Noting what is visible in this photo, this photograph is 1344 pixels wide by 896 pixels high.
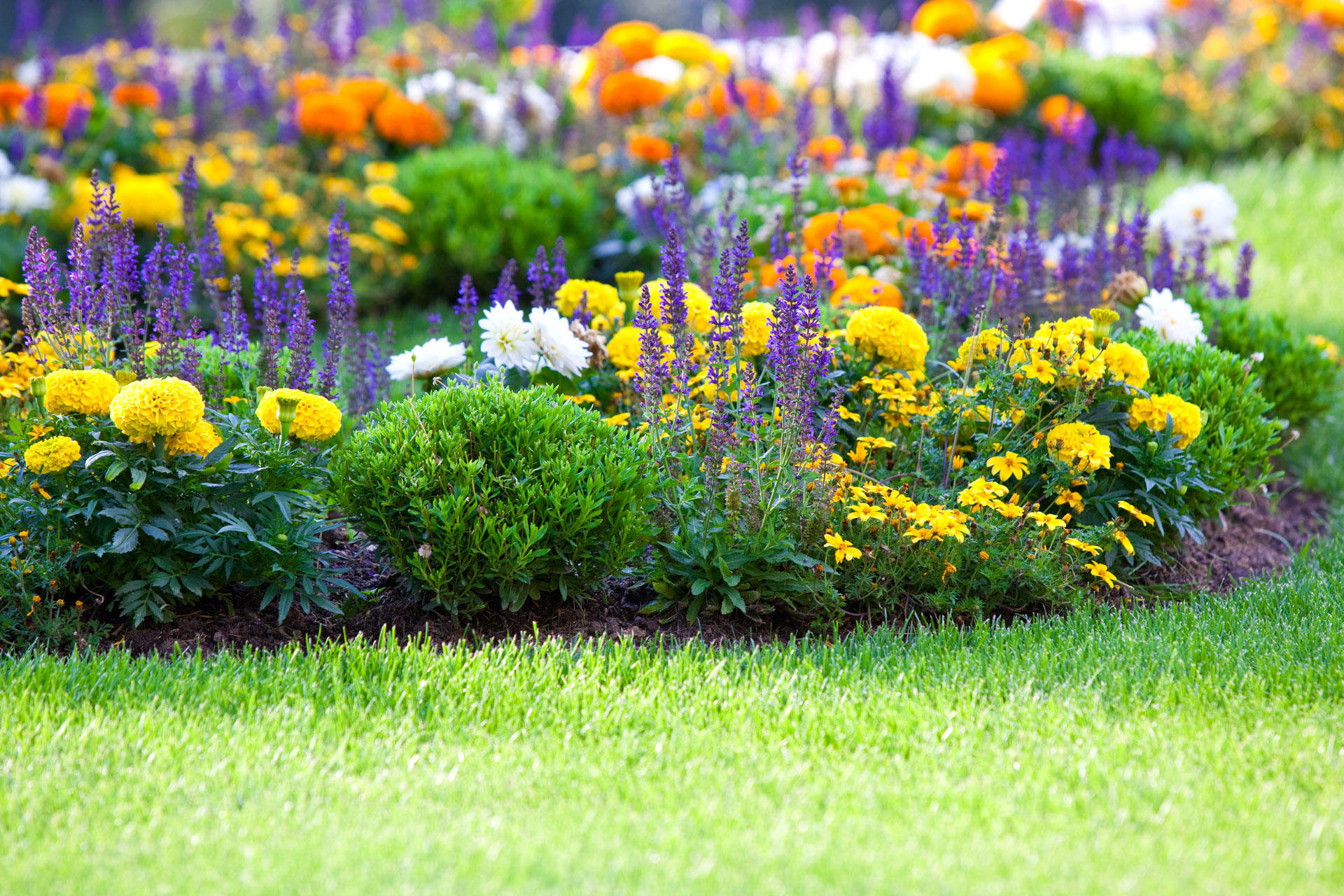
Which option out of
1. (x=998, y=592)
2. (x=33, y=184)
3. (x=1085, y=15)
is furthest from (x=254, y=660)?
(x=1085, y=15)

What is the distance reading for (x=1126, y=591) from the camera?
3742 millimetres

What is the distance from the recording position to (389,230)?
6020mm

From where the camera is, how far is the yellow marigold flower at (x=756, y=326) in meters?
3.67

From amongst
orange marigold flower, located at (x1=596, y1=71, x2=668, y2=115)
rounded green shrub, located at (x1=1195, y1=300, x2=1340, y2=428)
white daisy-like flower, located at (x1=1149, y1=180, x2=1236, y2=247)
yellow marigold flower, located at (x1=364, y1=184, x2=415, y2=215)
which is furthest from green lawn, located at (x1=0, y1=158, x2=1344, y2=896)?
orange marigold flower, located at (x1=596, y1=71, x2=668, y2=115)

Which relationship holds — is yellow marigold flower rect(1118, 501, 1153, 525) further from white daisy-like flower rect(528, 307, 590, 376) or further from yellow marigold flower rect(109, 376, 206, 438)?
yellow marigold flower rect(109, 376, 206, 438)

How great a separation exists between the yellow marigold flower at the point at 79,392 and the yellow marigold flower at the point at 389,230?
3.04 meters

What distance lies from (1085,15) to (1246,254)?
5760mm

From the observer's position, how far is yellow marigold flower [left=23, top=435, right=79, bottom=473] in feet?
9.71

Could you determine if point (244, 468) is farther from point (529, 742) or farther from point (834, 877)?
point (834, 877)

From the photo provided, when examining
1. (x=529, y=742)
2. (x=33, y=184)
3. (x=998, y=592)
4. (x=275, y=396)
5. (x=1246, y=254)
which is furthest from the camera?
(x=33, y=184)

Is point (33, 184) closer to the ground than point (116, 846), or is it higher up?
higher up

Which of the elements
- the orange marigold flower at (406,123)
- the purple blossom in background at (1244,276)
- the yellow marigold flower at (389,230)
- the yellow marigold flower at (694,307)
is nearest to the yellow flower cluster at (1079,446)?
the yellow marigold flower at (694,307)

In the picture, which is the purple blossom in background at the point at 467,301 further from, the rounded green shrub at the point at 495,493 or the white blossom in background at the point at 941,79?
the white blossom in background at the point at 941,79

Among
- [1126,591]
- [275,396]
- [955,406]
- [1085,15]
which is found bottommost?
[1126,591]
